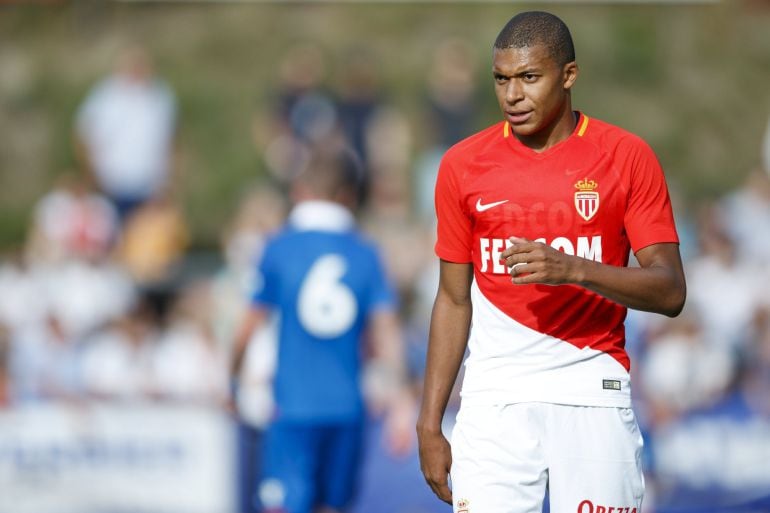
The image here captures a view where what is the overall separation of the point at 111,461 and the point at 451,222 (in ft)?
20.1

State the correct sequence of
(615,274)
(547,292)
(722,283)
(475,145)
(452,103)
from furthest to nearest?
(452,103) → (722,283) → (475,145) → (547,292) → (615,274)

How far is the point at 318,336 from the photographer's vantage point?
24.4 ft

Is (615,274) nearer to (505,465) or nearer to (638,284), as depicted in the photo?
(638,284)

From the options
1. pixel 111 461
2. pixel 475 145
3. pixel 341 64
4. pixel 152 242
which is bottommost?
pixel 111 461

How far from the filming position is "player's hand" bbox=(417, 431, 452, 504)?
4.41 meters

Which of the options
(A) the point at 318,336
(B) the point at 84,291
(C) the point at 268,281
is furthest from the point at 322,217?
(B) the point at 84,291

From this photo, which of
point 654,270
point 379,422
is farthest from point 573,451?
point 379,422

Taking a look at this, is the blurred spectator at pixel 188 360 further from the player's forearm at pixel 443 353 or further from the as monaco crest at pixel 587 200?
the as monaco crest at pixel 587 200

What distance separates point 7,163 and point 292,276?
1116 centimetres

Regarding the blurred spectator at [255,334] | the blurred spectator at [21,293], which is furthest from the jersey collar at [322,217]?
the blurred spectator at [21,293]

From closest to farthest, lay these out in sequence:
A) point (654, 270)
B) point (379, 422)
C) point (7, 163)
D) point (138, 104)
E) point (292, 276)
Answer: point (654, 270) → point (292, 276) → point (379, 422) → point (138, 104) → point (7, 163)

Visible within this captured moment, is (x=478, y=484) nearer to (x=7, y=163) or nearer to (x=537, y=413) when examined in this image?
(x=537, y=413)

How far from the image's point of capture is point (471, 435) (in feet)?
14.1

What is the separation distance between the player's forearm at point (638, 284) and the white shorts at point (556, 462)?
17.6 inches
